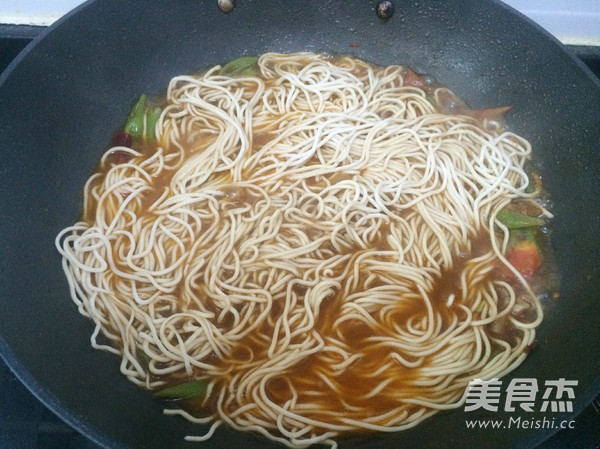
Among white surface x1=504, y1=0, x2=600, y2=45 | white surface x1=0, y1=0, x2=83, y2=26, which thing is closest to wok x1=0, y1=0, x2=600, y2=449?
white surface x1=504, y1=0, x2=600, y2=45

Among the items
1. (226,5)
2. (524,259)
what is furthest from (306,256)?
(226,5)

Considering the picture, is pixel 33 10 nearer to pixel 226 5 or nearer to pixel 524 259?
pixel 226 5

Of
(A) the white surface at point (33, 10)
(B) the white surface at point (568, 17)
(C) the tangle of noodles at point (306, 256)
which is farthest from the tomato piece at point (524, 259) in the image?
Result: (A) the white surface at point (33, 10)

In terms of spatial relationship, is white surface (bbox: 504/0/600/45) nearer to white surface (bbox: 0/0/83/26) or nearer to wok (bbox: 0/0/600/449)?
wok (bbox: 0/0/600/449)

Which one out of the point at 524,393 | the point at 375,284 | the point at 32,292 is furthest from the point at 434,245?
the point at 32,292

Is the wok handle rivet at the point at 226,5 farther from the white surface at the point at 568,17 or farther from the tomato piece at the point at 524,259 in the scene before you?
the tomato piece at the point at 524,259
